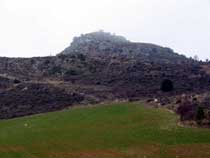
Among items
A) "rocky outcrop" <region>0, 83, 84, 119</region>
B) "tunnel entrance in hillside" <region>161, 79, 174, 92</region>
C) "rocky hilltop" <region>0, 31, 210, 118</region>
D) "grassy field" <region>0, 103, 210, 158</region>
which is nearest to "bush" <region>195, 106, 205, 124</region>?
"grassy field" <region>0, 103, 210, 158</region>

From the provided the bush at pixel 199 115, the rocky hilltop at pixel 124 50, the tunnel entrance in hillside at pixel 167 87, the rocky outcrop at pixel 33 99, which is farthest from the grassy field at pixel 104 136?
A: the rocky hilltop at pixel 124 50

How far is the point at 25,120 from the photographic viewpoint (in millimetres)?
50594

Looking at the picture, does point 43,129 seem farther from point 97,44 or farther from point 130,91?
point 97,44

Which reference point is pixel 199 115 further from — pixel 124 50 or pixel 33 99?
pixel 124 50

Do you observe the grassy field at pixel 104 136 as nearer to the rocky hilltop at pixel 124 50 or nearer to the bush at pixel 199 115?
the bush at pixel 199 115

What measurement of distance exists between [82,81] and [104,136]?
1578 inches

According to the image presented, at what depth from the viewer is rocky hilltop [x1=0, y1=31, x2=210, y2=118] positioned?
66.6 meters

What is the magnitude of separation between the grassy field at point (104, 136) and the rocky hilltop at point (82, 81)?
477 inches

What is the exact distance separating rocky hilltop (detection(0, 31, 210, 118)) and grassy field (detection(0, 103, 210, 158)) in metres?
12.1

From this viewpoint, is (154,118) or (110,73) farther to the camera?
(110,73)

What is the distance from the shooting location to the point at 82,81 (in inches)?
3159

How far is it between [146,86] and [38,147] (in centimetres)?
4028

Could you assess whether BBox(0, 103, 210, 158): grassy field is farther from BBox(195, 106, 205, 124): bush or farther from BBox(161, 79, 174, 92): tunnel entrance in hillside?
BBox(161, 79, 174, 92): tunnel entrance in hillside

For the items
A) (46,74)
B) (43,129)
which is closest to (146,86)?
(46,74)
